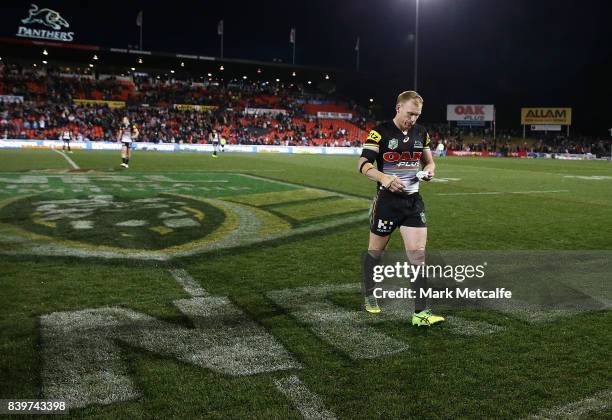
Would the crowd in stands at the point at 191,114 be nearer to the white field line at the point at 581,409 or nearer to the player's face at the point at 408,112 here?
the player's face at the point at 408,112

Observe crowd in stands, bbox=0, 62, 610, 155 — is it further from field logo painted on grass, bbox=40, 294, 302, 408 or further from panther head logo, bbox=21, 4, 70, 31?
field logo painted on grass, bbox=40, 294, 302, 408

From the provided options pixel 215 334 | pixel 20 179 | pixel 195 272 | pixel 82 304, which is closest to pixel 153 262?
pixel 195 272

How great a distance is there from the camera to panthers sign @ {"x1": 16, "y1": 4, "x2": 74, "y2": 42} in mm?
56125

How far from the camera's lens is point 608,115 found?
231ft

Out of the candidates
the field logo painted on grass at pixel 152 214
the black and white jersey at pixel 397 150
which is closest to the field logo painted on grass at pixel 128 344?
the black and white jersey at pixel 397 150

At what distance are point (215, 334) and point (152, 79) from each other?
70909 mm

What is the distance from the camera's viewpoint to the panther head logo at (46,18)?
185ft

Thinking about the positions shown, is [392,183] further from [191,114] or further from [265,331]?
[191,114]

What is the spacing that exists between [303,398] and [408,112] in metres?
2.58

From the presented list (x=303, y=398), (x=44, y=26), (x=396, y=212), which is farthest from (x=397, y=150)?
(x=44, y=26)

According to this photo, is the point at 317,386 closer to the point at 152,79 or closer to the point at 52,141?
the point at 52,141

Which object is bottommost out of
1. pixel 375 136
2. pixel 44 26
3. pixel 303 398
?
pixel 303 398

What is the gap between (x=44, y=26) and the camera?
57.2 meters

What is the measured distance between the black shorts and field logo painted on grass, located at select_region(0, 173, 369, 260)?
3.34 meters
